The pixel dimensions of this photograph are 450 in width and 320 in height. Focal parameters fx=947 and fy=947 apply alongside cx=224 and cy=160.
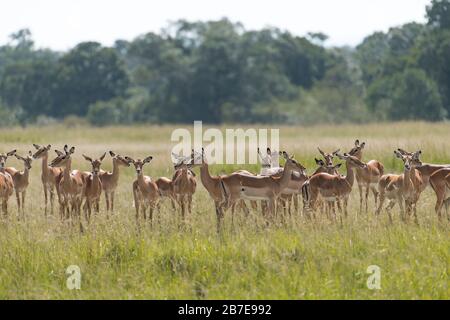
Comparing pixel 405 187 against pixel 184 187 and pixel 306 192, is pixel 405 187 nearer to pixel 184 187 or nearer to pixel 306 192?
pixel 306 192

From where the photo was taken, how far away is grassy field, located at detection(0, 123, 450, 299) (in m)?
9.23


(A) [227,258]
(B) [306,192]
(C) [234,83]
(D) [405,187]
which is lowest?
(A) [227,258]

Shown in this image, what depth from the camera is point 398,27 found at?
74.8 metres

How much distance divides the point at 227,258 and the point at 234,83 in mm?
50430

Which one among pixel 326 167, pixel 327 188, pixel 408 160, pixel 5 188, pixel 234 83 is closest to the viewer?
pixel 408 160

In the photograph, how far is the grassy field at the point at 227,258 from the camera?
30.3 feet

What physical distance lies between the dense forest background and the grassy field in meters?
38.1

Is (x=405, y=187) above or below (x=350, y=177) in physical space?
below

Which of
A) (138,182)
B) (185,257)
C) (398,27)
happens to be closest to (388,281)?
(185,257)

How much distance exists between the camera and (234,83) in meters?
60.2

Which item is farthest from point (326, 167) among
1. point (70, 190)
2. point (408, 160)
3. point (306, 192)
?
point (70, 190)

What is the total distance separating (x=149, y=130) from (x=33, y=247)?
27179 mm

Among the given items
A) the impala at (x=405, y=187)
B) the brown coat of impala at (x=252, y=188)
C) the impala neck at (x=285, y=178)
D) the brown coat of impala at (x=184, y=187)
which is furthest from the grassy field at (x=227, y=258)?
the impala neck at (x=285, y=178)
